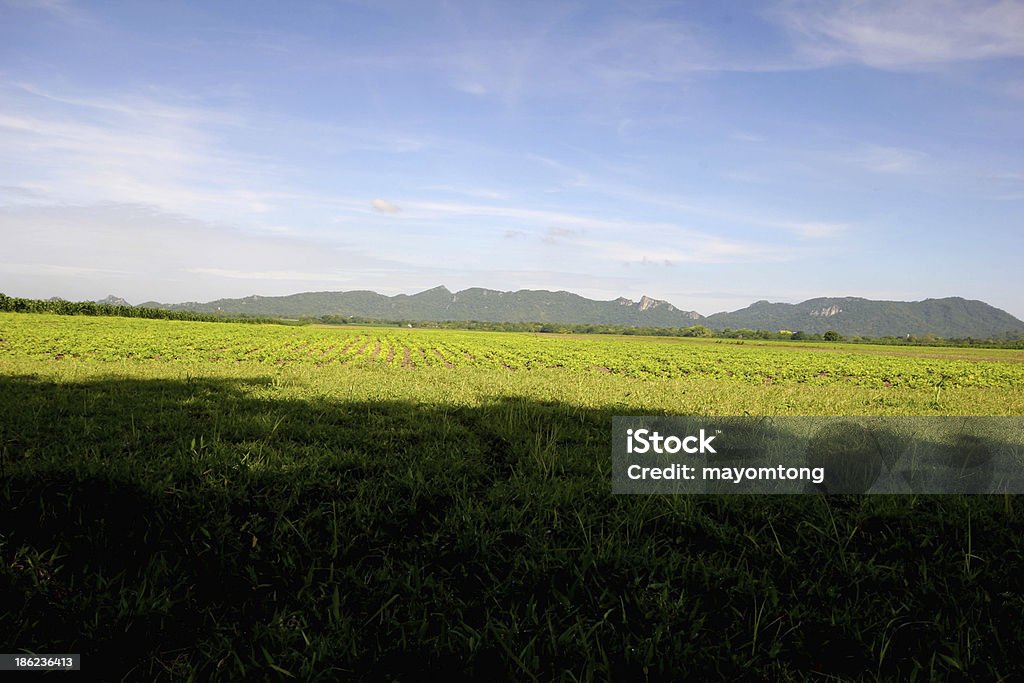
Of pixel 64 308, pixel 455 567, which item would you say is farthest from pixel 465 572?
pixel 64 308

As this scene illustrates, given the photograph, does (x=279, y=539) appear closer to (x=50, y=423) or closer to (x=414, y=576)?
(x=414, y=576)

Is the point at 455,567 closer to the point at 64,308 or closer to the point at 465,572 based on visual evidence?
the point at 465,572

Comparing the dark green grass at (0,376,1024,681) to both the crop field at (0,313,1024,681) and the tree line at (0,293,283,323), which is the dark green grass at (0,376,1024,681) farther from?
the tree line at (0,293,283,323)

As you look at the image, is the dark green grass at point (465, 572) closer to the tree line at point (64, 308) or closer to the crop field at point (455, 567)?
the crop field at point (455, 567)

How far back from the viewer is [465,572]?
3135 millimetres

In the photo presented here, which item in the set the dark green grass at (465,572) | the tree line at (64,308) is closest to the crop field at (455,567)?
the dark green grass at (465,572)

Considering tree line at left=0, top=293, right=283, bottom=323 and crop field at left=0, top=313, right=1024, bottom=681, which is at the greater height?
tree line at left=0, top=293, right=283, bottom=323

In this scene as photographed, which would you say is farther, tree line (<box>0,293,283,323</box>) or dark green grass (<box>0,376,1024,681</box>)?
tree line (<box>0,293,283,323</box>)

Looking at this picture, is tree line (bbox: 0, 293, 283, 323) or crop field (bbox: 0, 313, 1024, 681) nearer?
crop field (bbox: 0, 313, 1024, 681)

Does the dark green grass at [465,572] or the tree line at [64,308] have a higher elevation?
the tree line at [64,308]

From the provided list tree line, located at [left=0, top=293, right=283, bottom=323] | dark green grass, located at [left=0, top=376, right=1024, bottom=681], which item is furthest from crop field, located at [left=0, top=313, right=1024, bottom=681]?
tree line, located at [left=0, top=293, right=283, bottom=323]

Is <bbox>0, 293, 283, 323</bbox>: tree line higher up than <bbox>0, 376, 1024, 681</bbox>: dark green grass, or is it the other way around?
<bbox>0, 293, 283, 323</bbox>: tree line

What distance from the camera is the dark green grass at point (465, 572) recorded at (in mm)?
2494

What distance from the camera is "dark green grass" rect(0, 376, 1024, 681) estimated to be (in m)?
2.49
